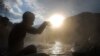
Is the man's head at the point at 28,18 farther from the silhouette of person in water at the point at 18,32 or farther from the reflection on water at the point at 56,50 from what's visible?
the reflection on water at the point at 56,50

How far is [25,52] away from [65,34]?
2203 inches

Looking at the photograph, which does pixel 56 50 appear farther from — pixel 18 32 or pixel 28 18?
pixel 28 18

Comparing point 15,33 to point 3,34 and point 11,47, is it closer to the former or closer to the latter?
point 11,47

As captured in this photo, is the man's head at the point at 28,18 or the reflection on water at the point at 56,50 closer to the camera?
the man's head at the point at 28,18

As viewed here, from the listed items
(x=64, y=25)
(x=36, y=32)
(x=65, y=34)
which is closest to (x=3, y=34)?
(x=36, y=32)

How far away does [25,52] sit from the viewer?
17.3 feet

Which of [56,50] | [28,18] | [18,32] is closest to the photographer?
[28,18]

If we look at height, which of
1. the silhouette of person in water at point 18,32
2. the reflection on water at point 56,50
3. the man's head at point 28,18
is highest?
the reflection on water at point 56,50

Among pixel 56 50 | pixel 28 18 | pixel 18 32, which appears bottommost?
pixel 18 32

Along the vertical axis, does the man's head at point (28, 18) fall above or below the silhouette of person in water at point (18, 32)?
above

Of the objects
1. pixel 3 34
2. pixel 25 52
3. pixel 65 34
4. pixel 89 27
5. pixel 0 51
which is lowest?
pixel 25 52

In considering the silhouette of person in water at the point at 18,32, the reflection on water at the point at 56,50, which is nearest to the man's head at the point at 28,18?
the silhouette of person in water at the point at 18,32

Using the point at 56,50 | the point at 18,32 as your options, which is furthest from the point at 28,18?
the point at 56,50

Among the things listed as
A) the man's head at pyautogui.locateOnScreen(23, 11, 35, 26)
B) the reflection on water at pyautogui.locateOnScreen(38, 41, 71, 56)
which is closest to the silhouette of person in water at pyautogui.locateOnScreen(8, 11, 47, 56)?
the man's head at pyautogui.locateOnScreen(23, 11, 35, 26)
